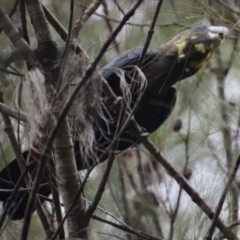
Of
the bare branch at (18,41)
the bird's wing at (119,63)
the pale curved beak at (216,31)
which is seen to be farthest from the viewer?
the bird's wing at (119,63)

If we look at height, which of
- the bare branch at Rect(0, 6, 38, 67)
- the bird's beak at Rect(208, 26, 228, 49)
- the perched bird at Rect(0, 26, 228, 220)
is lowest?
the perched bird at Rect(0, 26, 228, 220)

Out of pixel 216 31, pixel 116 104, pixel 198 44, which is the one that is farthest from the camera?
pixel 198 44

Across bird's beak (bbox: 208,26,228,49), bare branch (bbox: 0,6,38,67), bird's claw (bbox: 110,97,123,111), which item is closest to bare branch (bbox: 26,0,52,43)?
bare branch (bbox: 0,6,38,67)

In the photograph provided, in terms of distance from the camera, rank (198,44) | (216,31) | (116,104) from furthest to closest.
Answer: (198,44) → (216,31) → (116,104)

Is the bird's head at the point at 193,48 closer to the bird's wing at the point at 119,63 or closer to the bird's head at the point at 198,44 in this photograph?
the bird's head at the point at 198,44

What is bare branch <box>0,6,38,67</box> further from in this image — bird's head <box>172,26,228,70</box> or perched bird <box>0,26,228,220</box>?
bird's head <box>172,26,228,70</box>

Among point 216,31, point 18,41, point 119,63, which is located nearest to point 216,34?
point 216,31

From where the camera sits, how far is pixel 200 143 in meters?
1.77

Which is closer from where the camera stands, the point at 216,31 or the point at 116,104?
the point at 116,104

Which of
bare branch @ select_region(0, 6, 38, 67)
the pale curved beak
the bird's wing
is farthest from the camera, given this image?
the bird's wing

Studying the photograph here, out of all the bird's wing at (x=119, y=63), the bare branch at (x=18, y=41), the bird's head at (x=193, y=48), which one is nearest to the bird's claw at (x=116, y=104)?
the bare branch at (x=18, y=41)

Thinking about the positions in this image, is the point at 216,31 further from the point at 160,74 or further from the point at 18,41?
the point at 18,41

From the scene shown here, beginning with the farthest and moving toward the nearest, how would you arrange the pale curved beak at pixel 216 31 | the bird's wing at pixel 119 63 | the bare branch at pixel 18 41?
the bird's wing at pixel 119 63, the pale curved beak at pixel 216 31, the bare branch at pixel 18 41

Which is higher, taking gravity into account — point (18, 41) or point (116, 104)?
point (18, 41)
